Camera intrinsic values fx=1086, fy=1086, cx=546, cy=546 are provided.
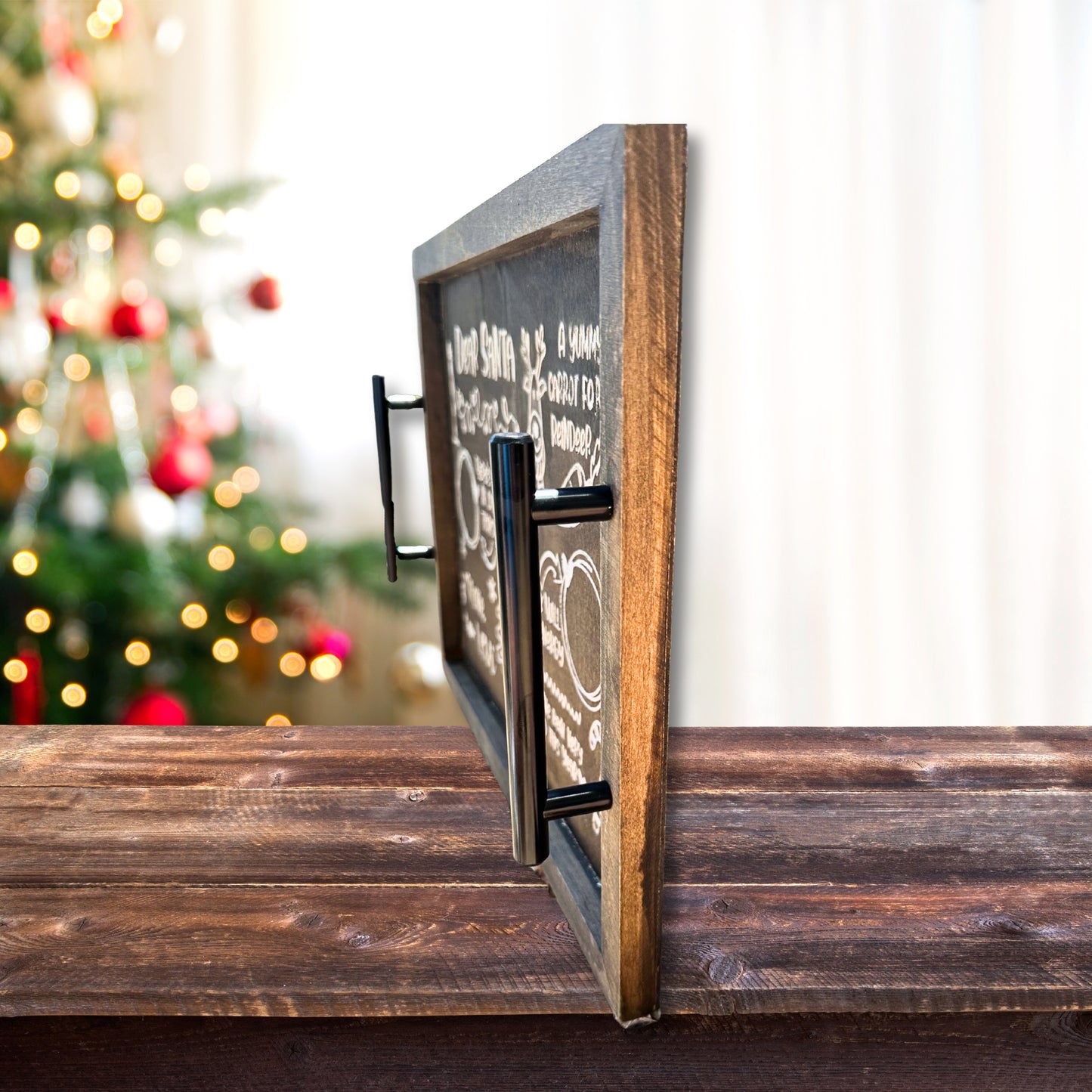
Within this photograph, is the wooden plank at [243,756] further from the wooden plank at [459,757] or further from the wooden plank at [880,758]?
the wooden plank at [880,758]

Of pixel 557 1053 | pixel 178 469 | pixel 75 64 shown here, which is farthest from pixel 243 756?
pixel 75 64

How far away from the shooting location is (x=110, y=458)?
6.09 ft

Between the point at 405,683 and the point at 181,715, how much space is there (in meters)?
0.44

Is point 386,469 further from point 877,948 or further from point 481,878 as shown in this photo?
point 877,948

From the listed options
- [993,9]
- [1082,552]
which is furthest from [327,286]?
[1082,552]

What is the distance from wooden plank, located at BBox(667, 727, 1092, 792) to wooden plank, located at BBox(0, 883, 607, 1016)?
21 cm

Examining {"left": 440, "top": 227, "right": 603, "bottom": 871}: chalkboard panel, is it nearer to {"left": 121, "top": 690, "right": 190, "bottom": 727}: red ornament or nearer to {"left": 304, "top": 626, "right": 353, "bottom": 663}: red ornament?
{"left": 121, "top": 690, "right": 190, "bottom": 727}: red ornament

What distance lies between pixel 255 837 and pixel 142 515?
4.35 feet

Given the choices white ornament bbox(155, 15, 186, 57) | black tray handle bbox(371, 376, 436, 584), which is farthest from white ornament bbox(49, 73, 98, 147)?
black tray handle bbox(371, 376, 436, 584)

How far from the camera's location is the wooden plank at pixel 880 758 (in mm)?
735

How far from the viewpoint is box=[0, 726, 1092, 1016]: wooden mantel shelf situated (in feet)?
1.67

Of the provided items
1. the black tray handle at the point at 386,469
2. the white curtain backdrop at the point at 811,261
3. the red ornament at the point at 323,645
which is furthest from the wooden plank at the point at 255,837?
the white curtain backdrop at the point at 811,261

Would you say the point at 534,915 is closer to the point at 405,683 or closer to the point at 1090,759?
the point at 1090,759

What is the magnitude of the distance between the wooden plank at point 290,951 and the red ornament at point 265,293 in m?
1.61
